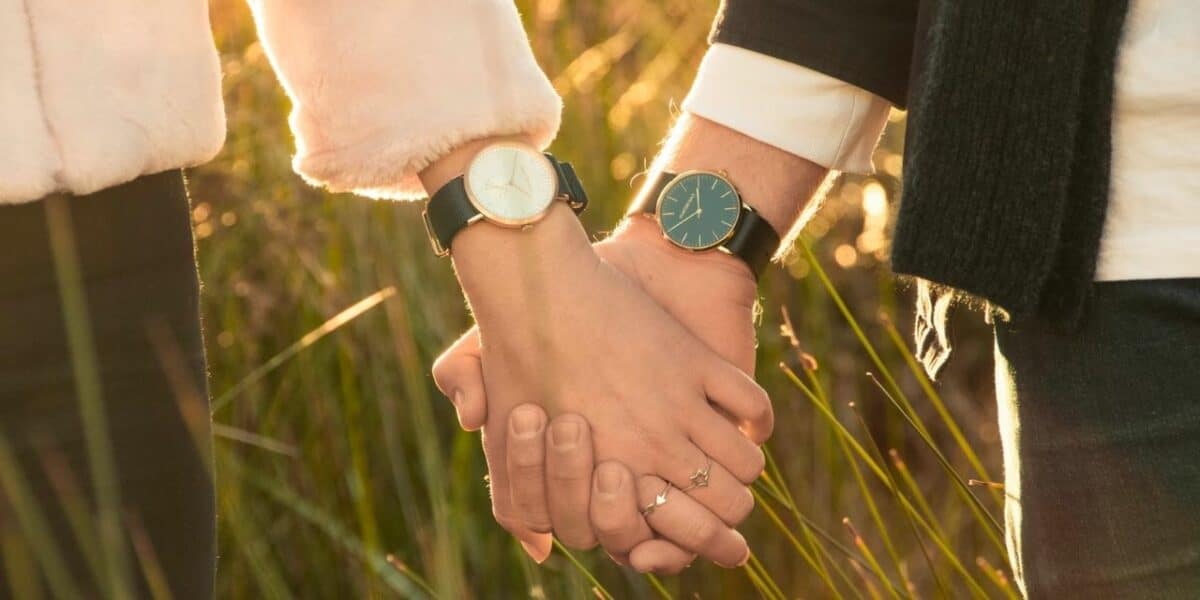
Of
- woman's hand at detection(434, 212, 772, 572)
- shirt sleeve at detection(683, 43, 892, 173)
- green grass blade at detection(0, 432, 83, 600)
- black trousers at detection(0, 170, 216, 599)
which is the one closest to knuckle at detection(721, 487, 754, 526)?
woman's hand at detection(434, 212, 772, 572)

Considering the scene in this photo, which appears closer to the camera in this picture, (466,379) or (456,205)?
(456,205)

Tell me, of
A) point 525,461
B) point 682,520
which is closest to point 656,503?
point 682,520

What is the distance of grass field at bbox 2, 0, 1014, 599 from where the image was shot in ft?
7.78

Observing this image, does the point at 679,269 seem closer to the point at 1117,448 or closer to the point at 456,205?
the point at 456,205

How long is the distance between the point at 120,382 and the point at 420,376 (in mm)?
1182

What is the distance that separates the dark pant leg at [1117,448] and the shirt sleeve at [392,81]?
51 cm

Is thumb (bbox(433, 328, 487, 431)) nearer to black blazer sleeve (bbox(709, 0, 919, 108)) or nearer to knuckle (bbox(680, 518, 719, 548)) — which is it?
knuckle (bbox(680, 518, 719, 548))

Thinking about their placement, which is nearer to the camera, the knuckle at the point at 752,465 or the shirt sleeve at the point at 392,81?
the shirt sleeve at the point at 392,81

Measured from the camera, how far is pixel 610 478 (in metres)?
1.42

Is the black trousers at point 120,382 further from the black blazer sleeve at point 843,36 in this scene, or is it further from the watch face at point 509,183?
the black blazer sleeve at point 843,36

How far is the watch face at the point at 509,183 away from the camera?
1349mm

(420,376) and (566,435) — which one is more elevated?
(566,435)

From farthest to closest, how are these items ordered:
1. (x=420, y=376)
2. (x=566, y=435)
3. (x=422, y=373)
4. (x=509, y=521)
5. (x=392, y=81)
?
(x=422, y=373)
(x=420, y=376)
(x=509, y=521)
(x=566, y=435)
(x=392, y=81)

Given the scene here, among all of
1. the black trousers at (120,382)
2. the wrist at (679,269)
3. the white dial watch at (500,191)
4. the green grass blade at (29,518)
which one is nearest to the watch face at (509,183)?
the white dial watch at (500,191)
